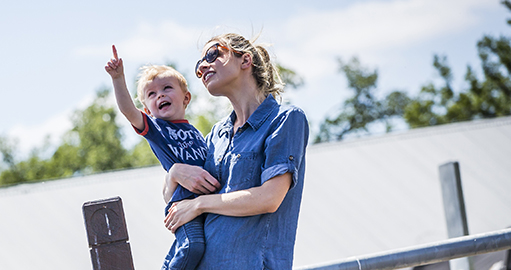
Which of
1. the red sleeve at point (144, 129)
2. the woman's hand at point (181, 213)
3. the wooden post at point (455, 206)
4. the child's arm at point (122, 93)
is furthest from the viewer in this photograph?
the wooden post at point (455, 206)

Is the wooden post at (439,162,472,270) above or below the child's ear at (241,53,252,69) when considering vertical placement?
below

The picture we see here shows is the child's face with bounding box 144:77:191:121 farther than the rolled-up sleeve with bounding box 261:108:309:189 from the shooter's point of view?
Yes

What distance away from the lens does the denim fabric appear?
181 cm

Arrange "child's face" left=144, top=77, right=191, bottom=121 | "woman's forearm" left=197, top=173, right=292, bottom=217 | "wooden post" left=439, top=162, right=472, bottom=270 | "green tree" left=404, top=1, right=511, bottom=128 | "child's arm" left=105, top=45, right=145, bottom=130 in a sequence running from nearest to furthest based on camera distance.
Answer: "woman's forearm" left=197, top=173, right=292, bottom=217
"child's arm" left=105, top=45, right=145, bottom=130
"child's face" left=144, top=77, right=191, bottom=121
"wooden post" left=439, top=162, right=472, bottom=270
"green tree" left=404, top=1, right=511, bottom=128

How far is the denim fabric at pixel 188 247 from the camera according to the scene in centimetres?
181

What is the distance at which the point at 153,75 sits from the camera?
2422 mm

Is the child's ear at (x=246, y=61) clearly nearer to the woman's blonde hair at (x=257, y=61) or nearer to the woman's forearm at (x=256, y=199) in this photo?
the woman's blonde hair at (x=257, y=61)

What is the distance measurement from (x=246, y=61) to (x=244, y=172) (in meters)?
0.46

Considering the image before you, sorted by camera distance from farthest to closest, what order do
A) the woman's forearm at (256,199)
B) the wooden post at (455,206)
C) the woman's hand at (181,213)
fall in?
the wooden post at (455,206)
the woman's hand at (181,213)
the woman's forearm at (256,199)

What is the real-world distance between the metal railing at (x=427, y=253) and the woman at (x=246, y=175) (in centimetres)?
48

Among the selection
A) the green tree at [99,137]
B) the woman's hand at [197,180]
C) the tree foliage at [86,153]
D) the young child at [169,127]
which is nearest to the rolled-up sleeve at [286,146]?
the woman's hand at [197,180]

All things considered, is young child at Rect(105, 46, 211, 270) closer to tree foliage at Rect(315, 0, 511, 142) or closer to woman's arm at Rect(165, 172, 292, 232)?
woman's arm at Rect(165, 172, 292, 232)

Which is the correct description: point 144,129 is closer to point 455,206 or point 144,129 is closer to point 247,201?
point 247,201

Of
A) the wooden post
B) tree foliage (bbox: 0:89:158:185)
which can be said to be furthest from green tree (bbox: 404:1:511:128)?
the wooden post
